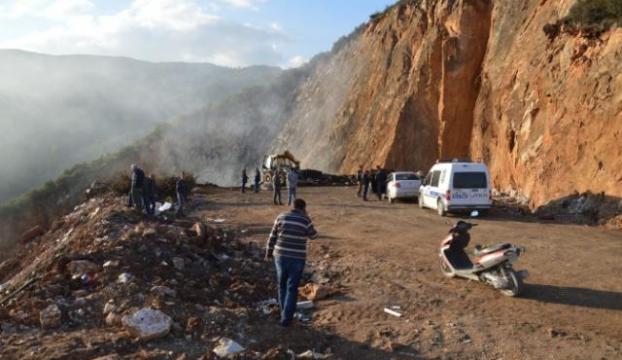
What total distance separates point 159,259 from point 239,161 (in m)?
52.4

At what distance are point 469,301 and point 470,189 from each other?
10.1m

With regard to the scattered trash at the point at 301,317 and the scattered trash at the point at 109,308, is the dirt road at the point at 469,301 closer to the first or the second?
the scattered trash at the point at 301,317

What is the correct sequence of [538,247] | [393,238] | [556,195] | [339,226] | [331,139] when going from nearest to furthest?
[538,247] < [393,238] < [339,226] < [556,195] < [331,139]

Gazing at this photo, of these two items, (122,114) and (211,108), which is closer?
(211,108)

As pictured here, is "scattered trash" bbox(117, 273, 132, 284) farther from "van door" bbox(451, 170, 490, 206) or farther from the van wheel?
the van wheel

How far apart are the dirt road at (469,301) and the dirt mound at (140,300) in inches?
47.2

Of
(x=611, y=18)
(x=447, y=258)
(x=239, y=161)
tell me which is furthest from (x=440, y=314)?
(x=239, y=161)

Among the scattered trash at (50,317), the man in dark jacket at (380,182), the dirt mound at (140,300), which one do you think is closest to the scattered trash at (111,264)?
the dirt mound at (140,300)

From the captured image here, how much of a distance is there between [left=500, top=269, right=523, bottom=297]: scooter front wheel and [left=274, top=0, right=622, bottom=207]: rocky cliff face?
9839mm

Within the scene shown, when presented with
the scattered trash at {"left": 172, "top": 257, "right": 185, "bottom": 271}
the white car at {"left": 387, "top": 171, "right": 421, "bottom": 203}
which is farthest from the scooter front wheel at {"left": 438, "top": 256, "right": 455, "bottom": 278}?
the white car at {"left": 387, "top": 171, "right": 421, "bottom": 203}

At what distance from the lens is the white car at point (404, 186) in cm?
2339

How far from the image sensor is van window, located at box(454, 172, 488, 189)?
1761 cm

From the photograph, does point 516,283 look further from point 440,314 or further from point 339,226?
point 339,226

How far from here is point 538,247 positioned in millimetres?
12008
